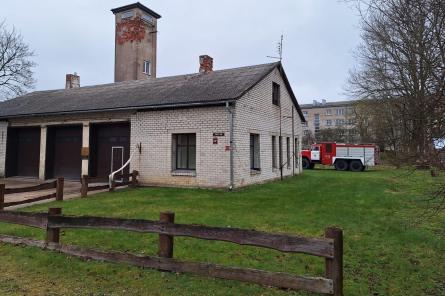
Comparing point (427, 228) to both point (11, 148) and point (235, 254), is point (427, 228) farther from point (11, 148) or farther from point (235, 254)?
point (11, 148)

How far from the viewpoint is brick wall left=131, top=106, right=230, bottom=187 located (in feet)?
45.8

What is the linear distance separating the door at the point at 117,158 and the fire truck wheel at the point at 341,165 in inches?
741

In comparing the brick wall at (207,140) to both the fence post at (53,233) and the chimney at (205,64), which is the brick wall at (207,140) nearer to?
the chimney at (205,64)

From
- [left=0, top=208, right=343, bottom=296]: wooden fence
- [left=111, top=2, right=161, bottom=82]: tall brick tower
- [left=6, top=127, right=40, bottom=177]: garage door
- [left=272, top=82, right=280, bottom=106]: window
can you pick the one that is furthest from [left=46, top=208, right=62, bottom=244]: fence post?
[left=111, top=2, right=161, bottom=82]: tall brick tower

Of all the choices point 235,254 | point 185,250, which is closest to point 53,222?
point 185,250

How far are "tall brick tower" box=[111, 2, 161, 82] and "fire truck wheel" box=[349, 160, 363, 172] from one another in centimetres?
1919

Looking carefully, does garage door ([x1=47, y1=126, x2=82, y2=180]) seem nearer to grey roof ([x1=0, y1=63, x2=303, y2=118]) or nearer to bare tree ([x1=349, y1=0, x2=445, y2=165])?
grey roof ([x1=0, y1=63, x2=303, y2=118])

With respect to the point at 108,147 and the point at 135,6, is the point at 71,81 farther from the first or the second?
the point at 108,147

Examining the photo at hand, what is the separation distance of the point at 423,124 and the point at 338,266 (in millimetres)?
2201

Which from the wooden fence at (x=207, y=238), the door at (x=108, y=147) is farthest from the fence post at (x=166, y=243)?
the door at (x=108, y=147)

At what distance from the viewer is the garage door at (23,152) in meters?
19.4

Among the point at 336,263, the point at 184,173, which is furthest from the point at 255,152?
the point at 336,263

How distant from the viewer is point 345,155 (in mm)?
28938

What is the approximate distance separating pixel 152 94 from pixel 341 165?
18444mm
